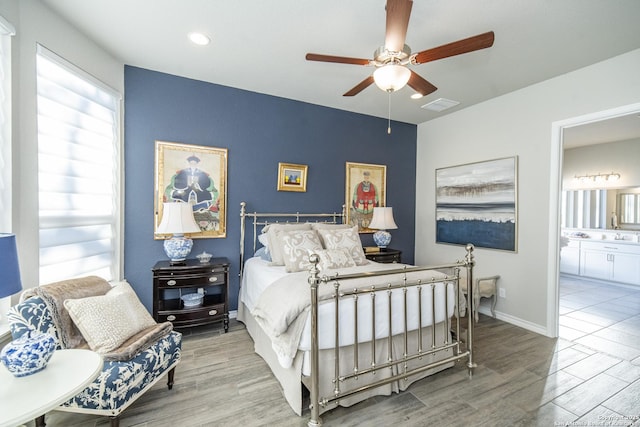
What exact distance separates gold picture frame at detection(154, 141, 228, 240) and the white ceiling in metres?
0.90

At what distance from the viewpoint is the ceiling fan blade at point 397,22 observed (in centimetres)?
160

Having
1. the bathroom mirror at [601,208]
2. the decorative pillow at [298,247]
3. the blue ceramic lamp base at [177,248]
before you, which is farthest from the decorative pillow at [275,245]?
the bathroom mirror at [601,208]

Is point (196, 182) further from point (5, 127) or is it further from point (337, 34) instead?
point (337, 34)

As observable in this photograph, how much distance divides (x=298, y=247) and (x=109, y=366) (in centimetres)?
178

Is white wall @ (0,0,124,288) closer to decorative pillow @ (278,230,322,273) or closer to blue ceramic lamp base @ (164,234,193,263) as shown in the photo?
blue ceramic lamp base @ (164,234,193,263)

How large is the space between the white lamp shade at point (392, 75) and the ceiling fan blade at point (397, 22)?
0.37 ft

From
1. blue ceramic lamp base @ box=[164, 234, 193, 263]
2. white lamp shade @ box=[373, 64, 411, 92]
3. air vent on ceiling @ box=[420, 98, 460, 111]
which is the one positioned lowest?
blue ceramic lamp base @ box=[164, 234, 193, 263]

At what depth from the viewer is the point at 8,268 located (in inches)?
47.3

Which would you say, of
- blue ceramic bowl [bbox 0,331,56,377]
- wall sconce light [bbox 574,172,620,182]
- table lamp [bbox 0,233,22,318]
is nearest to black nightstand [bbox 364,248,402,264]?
blue ceramic bowl [bbox 0,331,56,377]

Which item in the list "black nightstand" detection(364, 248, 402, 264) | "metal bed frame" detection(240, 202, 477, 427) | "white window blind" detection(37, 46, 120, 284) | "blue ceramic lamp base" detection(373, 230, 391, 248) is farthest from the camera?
"blue ceramic lamp base" detection(373, 230, 391, 248)

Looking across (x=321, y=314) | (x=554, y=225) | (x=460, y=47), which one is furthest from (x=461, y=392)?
(x=460, y=47)

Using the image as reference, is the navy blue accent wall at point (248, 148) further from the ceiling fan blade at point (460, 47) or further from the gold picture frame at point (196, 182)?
the ceiling fan blade at point (460, 47)

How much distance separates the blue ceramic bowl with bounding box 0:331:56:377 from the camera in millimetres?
1250

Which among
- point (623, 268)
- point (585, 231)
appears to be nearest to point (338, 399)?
point (623, 268)
